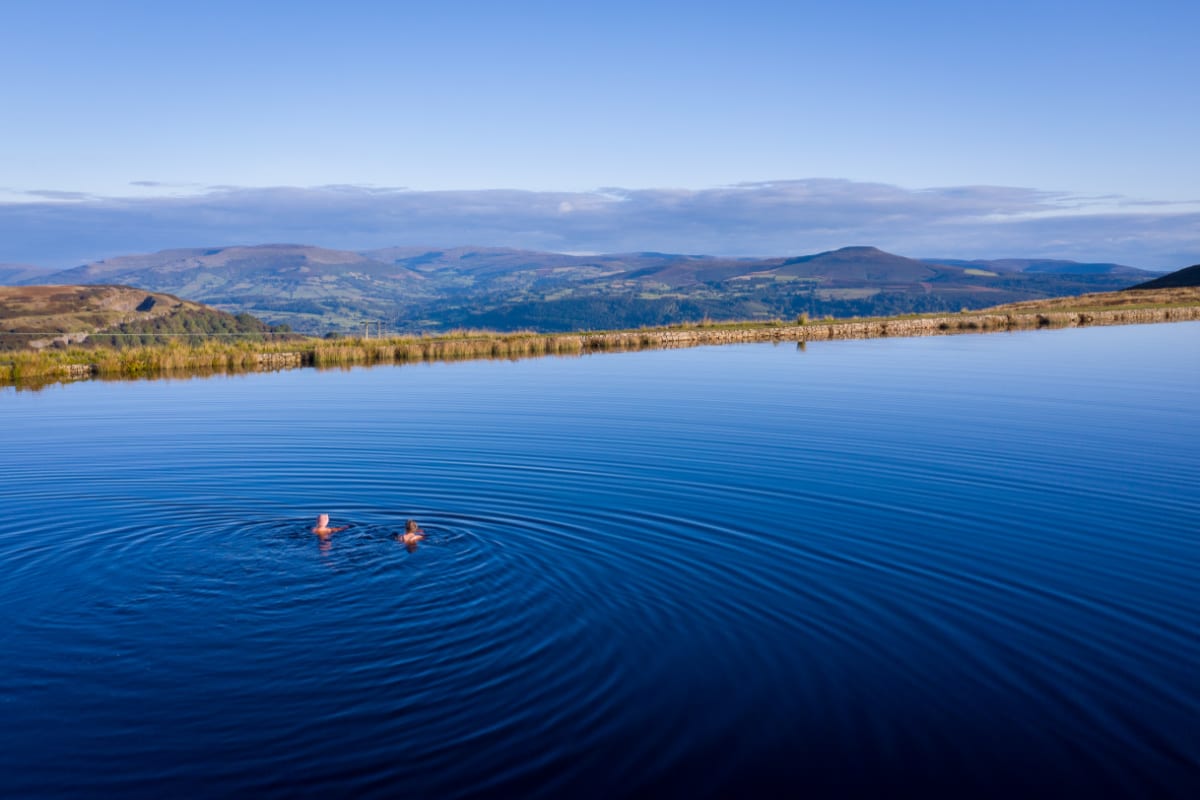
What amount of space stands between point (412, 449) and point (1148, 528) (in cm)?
1597

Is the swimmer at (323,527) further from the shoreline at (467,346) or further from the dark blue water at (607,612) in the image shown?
the shoreline at (467,346)

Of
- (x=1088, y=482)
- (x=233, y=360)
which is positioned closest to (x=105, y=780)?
(x=1088, y=482)

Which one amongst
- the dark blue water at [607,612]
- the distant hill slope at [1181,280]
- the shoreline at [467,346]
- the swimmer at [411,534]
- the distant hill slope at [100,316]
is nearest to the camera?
the dark blue water at [607,612]

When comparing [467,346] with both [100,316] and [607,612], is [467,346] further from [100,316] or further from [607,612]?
[100,316]

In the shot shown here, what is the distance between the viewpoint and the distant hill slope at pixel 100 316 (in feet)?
291

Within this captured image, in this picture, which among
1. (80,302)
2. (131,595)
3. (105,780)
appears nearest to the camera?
(105,780)

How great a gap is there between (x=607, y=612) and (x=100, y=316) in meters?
108

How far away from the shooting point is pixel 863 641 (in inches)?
415

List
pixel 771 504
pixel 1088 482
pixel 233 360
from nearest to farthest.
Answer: pixel 771 504 < pixel 1088 482 < pixel 233 360

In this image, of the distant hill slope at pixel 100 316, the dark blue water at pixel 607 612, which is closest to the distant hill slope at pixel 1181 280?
the dark blue water at pixel 607 612

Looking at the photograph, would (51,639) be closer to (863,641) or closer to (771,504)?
(863,641)

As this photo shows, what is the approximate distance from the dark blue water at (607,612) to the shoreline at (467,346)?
71.2ft

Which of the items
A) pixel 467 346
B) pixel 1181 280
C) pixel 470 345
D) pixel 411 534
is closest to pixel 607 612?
pixel 411 534

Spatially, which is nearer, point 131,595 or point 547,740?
point 547,740
